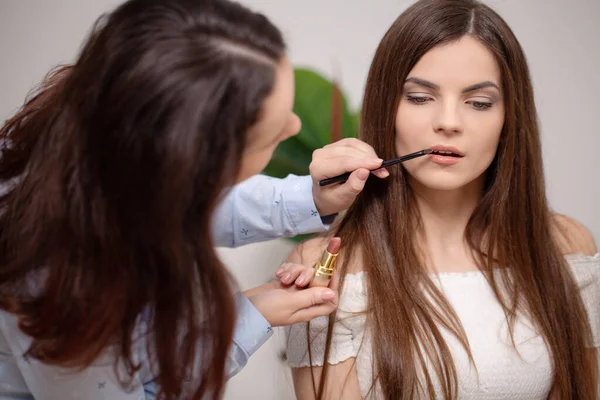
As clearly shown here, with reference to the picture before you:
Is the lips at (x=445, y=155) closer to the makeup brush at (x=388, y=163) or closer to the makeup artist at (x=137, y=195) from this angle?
the makeup brush at (x=388, y=163)

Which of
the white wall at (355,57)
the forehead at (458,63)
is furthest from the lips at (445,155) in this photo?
the white wall at (355,57)

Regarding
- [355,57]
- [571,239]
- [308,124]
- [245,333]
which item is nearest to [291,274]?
[245,333]

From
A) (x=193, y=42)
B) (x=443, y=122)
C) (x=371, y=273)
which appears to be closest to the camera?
(x=193, y=42)

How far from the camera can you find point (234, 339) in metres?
0.87

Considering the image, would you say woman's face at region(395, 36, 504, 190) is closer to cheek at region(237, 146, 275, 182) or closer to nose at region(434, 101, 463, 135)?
nose at region(434, 101, 463, 135)

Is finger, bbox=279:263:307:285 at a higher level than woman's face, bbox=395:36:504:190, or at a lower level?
lower

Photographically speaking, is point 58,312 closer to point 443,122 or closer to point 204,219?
point 204,219

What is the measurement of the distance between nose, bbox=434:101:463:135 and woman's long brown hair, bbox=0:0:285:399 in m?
0.39

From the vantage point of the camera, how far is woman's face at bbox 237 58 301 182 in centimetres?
72

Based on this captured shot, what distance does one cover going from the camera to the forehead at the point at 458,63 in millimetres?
1032

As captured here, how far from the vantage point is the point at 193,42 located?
0.66m

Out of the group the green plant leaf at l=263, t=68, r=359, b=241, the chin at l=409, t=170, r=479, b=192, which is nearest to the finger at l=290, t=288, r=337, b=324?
the chin at l=409, t=170, r=479, b=192

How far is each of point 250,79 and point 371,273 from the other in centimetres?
56

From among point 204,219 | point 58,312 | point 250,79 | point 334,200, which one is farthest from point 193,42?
point 334,200
